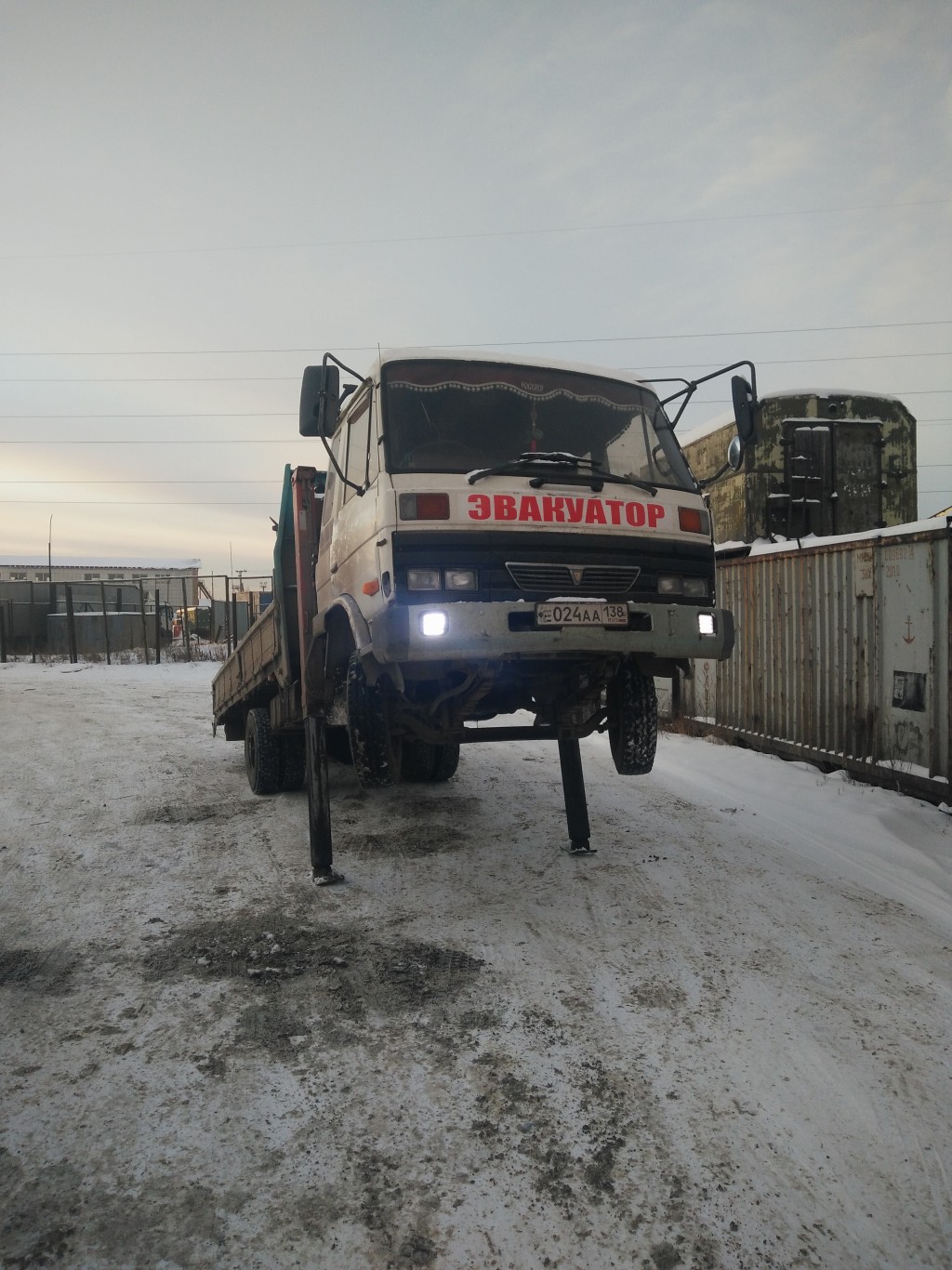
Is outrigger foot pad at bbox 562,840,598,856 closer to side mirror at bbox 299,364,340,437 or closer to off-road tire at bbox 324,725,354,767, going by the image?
off-road tire at bbox 324,725,354,767

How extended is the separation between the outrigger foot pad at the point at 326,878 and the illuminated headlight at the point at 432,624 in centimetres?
182

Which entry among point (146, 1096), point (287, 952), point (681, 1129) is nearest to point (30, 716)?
point (287, 952)

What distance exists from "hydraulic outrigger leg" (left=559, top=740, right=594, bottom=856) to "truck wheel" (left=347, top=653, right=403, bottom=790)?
1.32m

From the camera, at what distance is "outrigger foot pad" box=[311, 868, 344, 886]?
4449 mm

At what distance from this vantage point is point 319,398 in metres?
4.08

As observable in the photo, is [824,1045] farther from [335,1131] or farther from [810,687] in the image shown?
[810,687]

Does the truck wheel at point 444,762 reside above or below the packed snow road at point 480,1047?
above

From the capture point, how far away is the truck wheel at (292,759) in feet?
21.8

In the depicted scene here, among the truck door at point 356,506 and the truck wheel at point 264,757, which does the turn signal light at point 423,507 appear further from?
the truck wheel at point 264,757

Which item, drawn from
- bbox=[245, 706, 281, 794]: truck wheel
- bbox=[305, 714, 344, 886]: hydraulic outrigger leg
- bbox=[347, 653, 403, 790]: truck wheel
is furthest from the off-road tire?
bbox=[347, 653, 403, 790]: truck wheel

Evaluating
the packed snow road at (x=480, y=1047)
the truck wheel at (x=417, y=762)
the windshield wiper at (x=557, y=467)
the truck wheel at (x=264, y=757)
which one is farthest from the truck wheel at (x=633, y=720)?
the truck wheel at (x=264, y=757)

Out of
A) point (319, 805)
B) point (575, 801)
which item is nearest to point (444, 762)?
point (575, 801)

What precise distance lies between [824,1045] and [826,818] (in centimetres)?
323

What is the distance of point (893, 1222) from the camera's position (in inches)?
79.8
